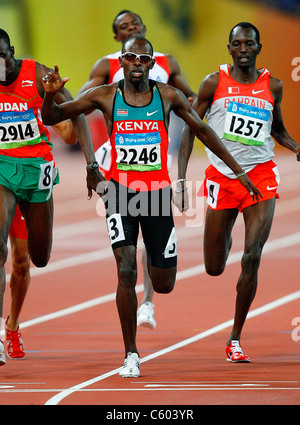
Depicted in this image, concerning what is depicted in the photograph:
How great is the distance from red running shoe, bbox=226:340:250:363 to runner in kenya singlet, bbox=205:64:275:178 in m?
1.40

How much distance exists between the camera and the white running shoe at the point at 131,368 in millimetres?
7348

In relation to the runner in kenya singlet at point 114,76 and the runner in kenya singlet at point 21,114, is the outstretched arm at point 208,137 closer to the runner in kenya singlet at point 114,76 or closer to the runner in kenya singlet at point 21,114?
the runner in kenya singlet at point 21,114

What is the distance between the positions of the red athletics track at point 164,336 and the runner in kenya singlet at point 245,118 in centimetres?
166

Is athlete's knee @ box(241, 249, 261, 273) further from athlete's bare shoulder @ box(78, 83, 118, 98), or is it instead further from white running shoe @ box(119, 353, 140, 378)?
athlete's bare shoulder @ box(78, 83, 118, 98)

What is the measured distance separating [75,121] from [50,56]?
804 inches

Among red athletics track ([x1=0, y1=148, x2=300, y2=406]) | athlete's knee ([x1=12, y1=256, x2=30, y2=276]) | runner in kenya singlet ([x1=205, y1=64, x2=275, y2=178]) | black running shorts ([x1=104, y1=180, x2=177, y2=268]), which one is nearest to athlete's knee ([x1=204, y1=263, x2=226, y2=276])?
red athletics track ([x1=0, y1=148, x2=300, y2=406])

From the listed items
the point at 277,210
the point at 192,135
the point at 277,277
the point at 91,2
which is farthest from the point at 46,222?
the point at 91,2

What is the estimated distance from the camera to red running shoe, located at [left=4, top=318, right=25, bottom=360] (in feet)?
28.3

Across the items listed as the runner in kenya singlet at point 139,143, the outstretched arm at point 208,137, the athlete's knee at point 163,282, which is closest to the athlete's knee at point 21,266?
the athlete's knee at point 163,282

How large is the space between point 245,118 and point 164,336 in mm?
2425

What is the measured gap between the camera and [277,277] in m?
13.5

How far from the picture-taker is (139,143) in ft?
24.8

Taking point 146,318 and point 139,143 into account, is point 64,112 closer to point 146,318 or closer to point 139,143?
point 139,143

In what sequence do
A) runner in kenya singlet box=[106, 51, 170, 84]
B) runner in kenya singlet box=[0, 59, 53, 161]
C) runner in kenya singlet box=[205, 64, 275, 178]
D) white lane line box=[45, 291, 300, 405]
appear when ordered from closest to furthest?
white lane line box=[45, 291, 300, 405], runner in kenya singlet box=[0, 59, 53, 161], runner in kenya singlet box=[205, 64, 275, 178], runner in kenya singlet box=[106, 51, 170, 84]
